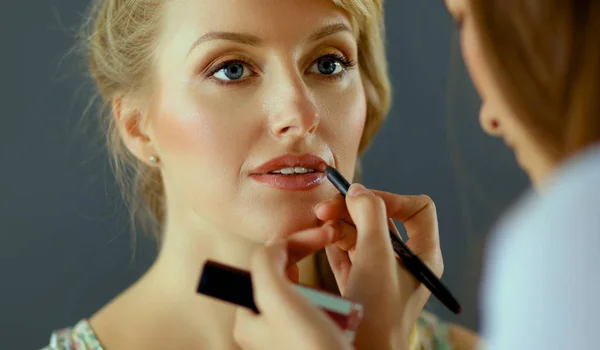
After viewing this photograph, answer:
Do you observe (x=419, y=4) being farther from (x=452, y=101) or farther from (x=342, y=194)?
(x=342, y=194)

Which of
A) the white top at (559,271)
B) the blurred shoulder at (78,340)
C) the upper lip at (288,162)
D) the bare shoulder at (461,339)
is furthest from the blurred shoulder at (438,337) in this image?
the white top at (559,271)

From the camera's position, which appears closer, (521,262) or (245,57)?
(521,262)

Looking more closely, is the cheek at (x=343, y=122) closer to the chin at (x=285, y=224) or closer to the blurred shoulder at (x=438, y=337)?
the chin at (x=285, y=224)

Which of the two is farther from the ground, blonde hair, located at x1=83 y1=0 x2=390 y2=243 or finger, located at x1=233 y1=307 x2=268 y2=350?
blonde hair, located at x1=83 y1=0 x2=390 y2=243

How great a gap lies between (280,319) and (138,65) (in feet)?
1.72

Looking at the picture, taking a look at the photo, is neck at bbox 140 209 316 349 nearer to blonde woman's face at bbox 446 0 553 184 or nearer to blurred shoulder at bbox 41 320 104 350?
blurred shoulder at bbox 41 320 104 350

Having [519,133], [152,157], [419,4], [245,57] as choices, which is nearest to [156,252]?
[152,157]

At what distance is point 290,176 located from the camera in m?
0.92

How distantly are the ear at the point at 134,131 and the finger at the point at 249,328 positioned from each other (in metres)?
0.40

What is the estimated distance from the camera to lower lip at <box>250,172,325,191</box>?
2.99 feet

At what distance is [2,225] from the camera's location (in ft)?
3.87

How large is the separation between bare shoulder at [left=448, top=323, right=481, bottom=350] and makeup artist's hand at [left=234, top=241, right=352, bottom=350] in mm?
559

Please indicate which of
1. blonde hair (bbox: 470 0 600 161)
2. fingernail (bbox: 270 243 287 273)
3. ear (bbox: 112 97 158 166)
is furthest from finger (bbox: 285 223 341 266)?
ear (bbox: 112 97 158 166)

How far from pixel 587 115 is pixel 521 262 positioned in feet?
0.40
